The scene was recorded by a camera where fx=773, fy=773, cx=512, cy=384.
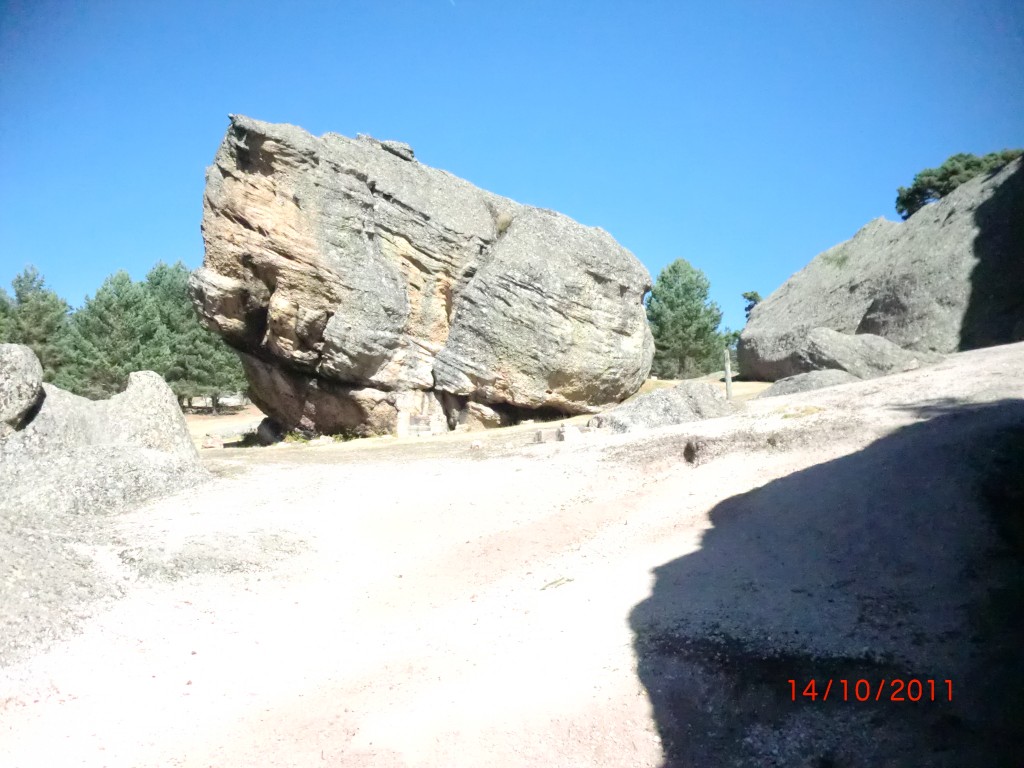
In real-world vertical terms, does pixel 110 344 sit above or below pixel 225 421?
above

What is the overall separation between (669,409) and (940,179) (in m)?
41.1

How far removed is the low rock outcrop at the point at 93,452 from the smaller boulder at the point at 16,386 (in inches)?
0.9

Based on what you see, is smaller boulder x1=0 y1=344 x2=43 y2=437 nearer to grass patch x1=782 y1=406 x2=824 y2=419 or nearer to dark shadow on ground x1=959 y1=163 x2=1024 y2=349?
grass patch x1=782 y1=406 x2=824 y2=419

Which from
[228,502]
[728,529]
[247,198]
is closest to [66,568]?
[228,502]

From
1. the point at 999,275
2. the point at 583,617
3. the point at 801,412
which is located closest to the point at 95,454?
the point at 583,617

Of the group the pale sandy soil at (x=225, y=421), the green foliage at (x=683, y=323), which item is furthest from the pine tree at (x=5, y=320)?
the green foliage at (x=683, y=323)

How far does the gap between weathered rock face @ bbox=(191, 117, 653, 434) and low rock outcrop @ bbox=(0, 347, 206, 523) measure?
6.72m

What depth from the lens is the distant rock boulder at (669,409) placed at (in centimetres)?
1566

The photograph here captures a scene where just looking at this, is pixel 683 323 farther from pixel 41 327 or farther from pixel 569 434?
pixel 41 327

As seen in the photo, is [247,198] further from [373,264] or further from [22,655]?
[22,655]

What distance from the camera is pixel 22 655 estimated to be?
22.5ft

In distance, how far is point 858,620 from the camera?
6281 mm

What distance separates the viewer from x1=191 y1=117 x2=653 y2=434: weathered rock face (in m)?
20.1
